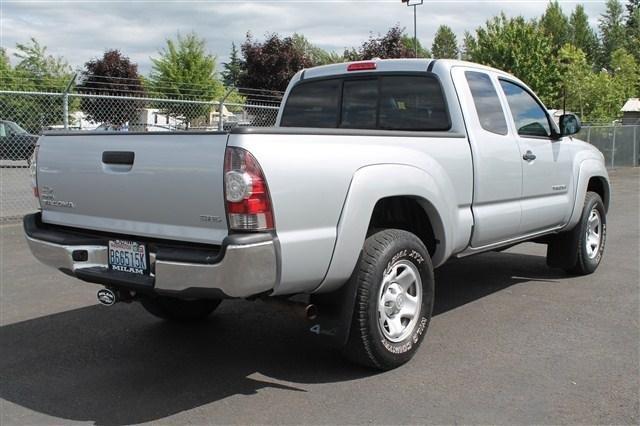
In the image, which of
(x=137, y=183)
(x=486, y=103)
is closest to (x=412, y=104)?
(x=486, y=103)

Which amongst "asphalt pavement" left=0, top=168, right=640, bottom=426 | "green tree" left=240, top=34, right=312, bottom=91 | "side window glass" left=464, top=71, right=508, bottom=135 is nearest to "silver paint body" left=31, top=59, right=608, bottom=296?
"side window glass" left=464, top=71, right=508, bottom=135

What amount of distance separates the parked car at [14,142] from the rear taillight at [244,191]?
934 centimetres

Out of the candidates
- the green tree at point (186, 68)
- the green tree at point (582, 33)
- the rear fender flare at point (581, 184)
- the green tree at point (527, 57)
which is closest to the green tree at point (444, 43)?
the green tree at point (582, 33)

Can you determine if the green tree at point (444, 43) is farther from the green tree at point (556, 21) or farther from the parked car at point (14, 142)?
the parked car at point (14, 142)

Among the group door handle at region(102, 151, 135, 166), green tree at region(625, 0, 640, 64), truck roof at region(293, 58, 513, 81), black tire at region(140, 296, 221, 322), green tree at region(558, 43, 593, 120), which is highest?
green tree at region(625, 0, 640, 64)

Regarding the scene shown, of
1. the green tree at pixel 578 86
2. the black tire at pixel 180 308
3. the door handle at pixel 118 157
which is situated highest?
the green tree at pixel 578 86

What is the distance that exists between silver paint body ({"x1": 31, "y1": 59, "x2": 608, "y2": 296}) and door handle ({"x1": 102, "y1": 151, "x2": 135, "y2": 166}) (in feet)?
0.11

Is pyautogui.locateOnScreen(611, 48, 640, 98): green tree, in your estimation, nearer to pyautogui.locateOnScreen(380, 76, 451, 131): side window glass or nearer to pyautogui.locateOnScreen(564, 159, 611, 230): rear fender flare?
pyautogui.locateOnScreen(564, 159, 611, 230): rear fender flare

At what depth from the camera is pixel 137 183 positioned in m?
3.76

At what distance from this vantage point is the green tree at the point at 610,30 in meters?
77.3

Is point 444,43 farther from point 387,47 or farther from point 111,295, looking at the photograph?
point 111,295

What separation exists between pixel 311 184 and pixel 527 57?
132ft

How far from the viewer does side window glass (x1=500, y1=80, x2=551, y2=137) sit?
227 inches

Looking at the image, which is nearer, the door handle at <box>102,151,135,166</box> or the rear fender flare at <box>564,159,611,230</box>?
the door handle at <box>102,151,135,166</box>
